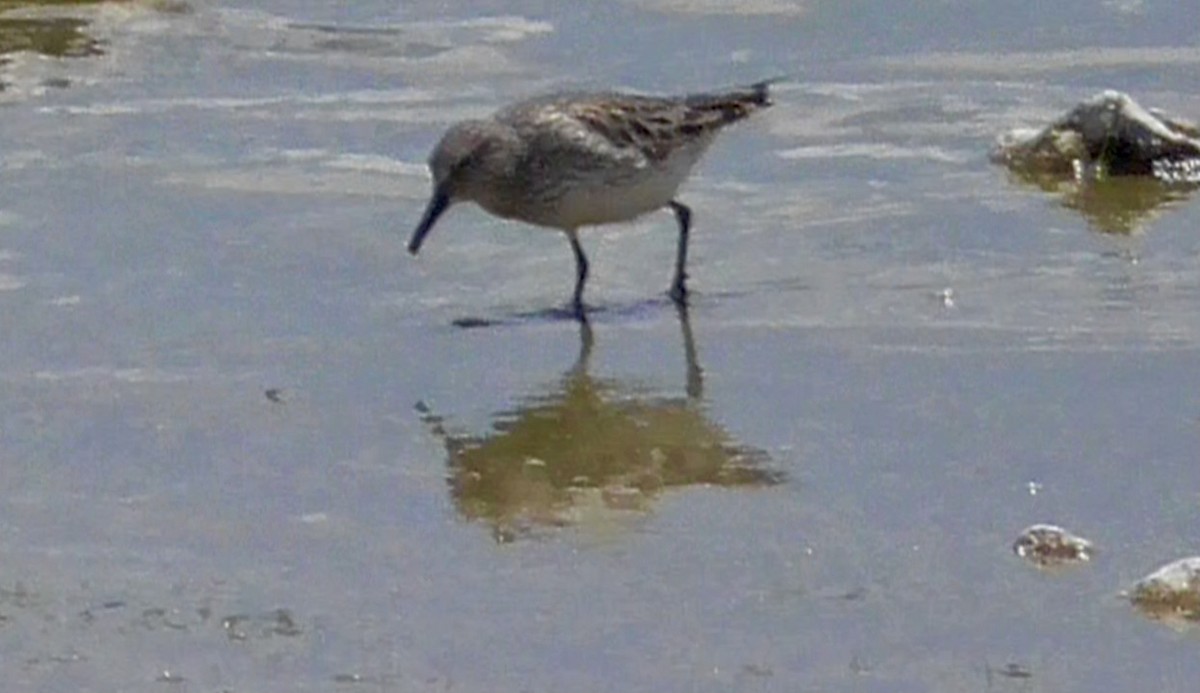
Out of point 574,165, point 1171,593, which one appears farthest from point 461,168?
point 1171,593

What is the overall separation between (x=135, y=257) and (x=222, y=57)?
3.09m

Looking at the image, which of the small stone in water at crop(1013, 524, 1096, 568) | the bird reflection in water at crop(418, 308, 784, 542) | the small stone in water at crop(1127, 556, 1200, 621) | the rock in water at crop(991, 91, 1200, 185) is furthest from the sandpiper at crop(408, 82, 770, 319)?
the small stone in water at crop(1127, 556, 1200, 621)

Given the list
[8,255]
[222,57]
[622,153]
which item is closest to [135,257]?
[8,255]

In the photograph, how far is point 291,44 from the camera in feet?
42.3

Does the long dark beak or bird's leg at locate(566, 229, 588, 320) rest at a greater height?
the long dark beak

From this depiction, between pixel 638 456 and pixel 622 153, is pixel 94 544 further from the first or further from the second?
pixel 622 153

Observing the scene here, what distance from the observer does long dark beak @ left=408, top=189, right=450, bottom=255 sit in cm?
943

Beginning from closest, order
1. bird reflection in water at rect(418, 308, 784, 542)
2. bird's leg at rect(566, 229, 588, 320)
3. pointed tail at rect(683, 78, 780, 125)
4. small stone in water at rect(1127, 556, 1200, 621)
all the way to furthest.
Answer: small stone in water at rect(1127, 556, 1200, 621) < bird reflection in water at rect(418, 308, 784, 542) < bird's leg at rect(566, 229, 588, 320) < pointed tail at rect(683, 78, 780, 125)

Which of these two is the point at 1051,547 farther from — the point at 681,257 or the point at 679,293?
the point at 681,257

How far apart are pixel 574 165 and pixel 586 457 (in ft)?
6.55

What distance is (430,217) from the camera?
945 centimetres

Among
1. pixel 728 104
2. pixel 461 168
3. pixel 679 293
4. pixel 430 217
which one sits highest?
pixel 728 104

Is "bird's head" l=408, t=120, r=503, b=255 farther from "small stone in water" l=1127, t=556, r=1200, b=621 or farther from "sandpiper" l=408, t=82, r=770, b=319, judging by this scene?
"small stone in water" l=1127, t=556, r=1200, b=621

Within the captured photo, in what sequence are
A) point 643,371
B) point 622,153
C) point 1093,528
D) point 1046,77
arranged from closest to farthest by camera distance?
point 1093,528
point 643,371
point 622,153
point 1046,77
